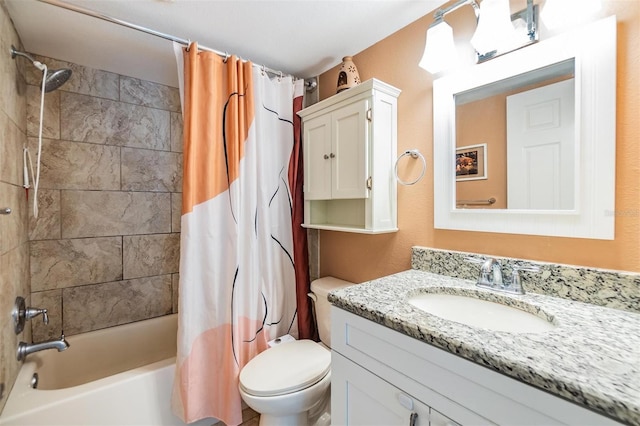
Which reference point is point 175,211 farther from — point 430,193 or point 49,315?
point 430,193

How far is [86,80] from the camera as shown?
1780 millimetres

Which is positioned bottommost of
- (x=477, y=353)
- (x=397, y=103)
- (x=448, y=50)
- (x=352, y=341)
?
(x=352, y=341)

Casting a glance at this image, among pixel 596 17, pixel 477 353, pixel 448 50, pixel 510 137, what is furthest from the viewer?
pixel 448 50

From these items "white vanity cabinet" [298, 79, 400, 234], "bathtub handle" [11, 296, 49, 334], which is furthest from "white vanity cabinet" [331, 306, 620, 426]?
"bathtub handle" [11, 296, 49, 334]

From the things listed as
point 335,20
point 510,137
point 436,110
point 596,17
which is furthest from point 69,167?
point 596,17

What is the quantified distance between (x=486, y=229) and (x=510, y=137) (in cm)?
38

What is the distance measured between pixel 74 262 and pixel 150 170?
764mm

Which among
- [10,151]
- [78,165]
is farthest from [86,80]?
[10,151]

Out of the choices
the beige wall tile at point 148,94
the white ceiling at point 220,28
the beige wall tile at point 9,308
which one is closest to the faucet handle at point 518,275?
the white ceiling at point 220,28

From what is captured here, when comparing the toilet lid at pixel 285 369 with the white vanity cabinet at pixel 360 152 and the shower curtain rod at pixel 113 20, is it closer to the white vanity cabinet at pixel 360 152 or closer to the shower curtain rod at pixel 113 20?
the white vanity cabinet at pixel 360 152

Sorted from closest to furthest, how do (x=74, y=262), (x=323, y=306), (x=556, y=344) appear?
(x=556, y=344)
(x=323, y=306)
(x=74, y=262)

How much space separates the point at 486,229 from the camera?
44.4 inches

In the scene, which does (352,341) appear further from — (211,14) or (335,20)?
(211,14)

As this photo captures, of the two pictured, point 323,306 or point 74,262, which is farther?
point 74,262
